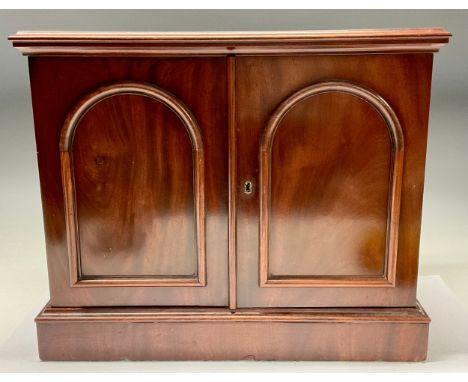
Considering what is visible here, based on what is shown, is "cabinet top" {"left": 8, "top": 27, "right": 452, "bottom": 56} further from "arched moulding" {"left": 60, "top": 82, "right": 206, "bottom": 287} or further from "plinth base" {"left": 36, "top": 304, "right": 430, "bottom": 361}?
"plinth base" {"left": 36, "top": 304, "right": 430, "bottom": 361}

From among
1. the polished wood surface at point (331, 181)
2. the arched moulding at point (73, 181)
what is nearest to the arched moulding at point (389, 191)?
the polished wood surface at point (331, 181)

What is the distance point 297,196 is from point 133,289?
1.65ft

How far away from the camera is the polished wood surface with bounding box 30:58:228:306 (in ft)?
5.18

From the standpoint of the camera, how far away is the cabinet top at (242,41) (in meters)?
1.50

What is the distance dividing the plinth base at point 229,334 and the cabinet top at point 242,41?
0.68 meters

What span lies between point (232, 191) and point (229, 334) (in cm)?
40

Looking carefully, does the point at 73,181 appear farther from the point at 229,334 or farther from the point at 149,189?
the point at 229,334

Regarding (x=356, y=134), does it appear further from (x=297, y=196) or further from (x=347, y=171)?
(x=297, y=196)

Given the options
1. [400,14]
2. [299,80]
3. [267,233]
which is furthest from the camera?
[400,14]

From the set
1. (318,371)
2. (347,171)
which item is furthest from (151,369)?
(347,171)

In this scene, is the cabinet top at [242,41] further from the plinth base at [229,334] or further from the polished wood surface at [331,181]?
the plinth base at [229,334]

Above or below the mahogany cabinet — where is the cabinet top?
above

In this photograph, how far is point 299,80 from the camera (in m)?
1.57

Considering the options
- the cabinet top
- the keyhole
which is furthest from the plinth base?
the cabinet top
